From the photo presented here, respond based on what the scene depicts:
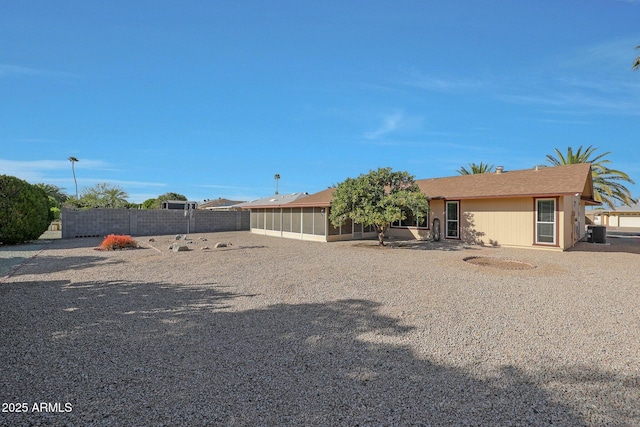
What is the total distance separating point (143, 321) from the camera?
185 inches

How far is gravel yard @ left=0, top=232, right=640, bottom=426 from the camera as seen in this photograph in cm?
260

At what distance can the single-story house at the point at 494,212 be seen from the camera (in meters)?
13.5

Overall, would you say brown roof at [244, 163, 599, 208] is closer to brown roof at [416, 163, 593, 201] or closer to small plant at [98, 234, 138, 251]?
brown roof at [416, 163, 593, 201]

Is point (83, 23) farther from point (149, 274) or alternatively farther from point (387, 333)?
point (387, 333)

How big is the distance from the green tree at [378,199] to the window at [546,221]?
4.85 m

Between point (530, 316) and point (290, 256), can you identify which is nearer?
point (530, 316)

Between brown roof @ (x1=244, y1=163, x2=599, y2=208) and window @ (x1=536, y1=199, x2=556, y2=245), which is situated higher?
brown roof @ (x1=244, y1=163, x2=599, y2=208)

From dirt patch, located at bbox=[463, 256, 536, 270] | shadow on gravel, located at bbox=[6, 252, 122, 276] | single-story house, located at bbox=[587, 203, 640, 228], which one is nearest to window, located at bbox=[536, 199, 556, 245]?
dirt patch, located at bbox=[463, 256, 536, 270]

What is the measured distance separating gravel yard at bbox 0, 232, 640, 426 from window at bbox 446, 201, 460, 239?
28.8 feet

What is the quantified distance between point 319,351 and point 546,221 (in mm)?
14015

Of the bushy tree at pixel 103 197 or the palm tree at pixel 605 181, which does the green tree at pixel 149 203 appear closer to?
the bushy tree at pixel 103 197

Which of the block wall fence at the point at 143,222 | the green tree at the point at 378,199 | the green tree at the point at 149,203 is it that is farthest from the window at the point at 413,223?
the green tree at the point at 149,203

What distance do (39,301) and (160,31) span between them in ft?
29.7

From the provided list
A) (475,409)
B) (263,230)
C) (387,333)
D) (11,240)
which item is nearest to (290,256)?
(387,333)
